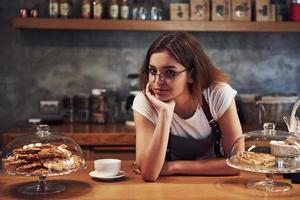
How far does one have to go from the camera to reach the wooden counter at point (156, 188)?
178cm

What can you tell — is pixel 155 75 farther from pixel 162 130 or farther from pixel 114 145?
pixel 114 145

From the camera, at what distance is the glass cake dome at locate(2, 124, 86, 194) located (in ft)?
5.83

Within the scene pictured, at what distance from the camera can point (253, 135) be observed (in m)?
2.01

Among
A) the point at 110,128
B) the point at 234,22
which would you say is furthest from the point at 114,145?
the point at 234,22

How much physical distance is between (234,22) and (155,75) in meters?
1.93

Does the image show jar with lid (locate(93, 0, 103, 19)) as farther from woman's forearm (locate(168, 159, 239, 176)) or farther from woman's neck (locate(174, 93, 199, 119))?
woman's forearm (locate(168, 159, 239, 176))

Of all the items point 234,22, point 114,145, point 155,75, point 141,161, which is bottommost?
point 114,145

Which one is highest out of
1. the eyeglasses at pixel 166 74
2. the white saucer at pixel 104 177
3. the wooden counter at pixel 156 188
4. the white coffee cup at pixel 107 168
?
the eyeglasses at pixel 166 74

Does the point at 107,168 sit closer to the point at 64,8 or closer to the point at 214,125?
the point at 214,125

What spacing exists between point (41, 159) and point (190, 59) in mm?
802

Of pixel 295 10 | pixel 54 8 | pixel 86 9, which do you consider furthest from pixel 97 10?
pixel 295 10

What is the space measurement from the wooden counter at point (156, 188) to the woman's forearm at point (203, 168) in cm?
3

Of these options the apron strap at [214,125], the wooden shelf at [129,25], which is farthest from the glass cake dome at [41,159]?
the wooden shelf at [129,25]

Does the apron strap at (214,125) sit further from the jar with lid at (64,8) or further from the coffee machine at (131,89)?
the jar with lid at (64,8)
